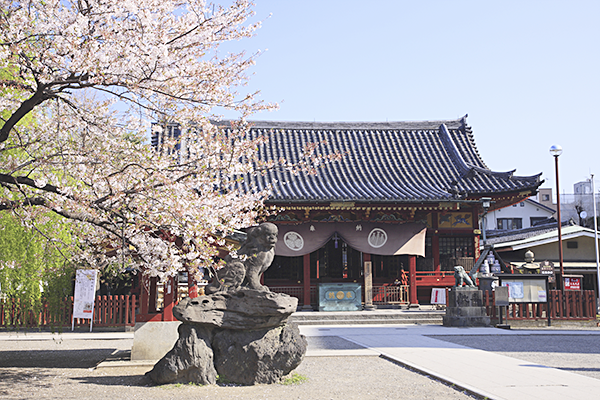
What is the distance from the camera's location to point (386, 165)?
899 inches

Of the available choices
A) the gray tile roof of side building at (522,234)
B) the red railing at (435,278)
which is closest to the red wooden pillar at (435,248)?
the red railing at (435,278)

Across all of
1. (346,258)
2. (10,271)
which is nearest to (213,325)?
(10,271)

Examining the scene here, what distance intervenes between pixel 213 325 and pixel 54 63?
413cm

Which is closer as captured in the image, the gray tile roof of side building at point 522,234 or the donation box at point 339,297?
the donation box at point 339,297

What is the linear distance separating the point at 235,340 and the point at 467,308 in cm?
1035

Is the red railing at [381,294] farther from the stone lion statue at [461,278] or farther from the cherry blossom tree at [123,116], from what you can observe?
the cherry blossom tree at [123,116]

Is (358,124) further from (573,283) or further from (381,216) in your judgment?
(573,283)

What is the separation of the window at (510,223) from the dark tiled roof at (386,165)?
66.7 feet

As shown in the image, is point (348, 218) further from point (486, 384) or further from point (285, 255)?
point (486, 384)

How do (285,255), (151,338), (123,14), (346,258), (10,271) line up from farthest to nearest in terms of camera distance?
(346,258) < (285,255) < (151,338) < (10,271) < (123,14)

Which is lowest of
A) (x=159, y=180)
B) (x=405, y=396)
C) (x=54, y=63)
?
(x=405, y=396)

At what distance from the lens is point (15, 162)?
24.7ft

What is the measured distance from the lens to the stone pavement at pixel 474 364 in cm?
699

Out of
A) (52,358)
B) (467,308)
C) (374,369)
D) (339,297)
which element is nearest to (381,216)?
(339,297)
